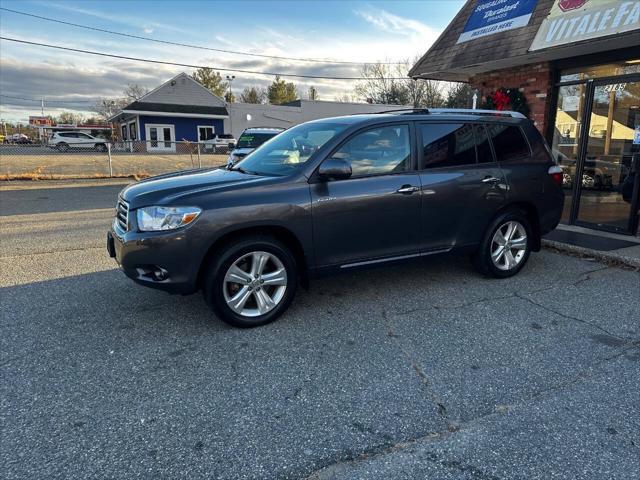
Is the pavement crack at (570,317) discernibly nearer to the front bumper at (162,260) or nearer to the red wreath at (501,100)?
the front bumper at (162,260)

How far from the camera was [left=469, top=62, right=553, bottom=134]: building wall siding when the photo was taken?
27.2ft

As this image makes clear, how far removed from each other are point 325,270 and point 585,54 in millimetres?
6351

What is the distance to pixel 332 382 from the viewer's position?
10.2ft

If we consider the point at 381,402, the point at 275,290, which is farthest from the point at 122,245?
the point at 381,402

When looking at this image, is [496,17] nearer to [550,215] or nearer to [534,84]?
[534,84]

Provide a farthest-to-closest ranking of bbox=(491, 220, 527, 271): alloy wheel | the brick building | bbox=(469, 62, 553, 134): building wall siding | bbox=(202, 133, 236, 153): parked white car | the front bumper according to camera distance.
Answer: bbox=(202, 133, 236, 153): parked white car
bbox=(469, 62, 553, 134): building wall siding
the brick building
bbox=(491, 220, 527, 271): alloy wheel
the front bumper

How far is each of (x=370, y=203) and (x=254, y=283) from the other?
129cm

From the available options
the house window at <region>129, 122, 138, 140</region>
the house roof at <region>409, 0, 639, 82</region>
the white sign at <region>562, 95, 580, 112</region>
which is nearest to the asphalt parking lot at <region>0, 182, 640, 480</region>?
the house roof at <region>409, 0, 639, 82</region>

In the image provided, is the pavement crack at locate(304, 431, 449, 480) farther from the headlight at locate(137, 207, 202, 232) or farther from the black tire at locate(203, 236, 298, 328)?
the headlight at locate(137, 207, 202, 232)

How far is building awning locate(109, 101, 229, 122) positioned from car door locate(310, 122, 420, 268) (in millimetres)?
37734

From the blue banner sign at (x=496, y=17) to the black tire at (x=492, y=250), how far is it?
455 cm

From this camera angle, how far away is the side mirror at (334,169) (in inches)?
156

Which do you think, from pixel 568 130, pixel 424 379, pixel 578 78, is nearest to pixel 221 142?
pixel 568 130

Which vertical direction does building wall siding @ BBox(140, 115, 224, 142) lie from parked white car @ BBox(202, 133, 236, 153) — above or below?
above
